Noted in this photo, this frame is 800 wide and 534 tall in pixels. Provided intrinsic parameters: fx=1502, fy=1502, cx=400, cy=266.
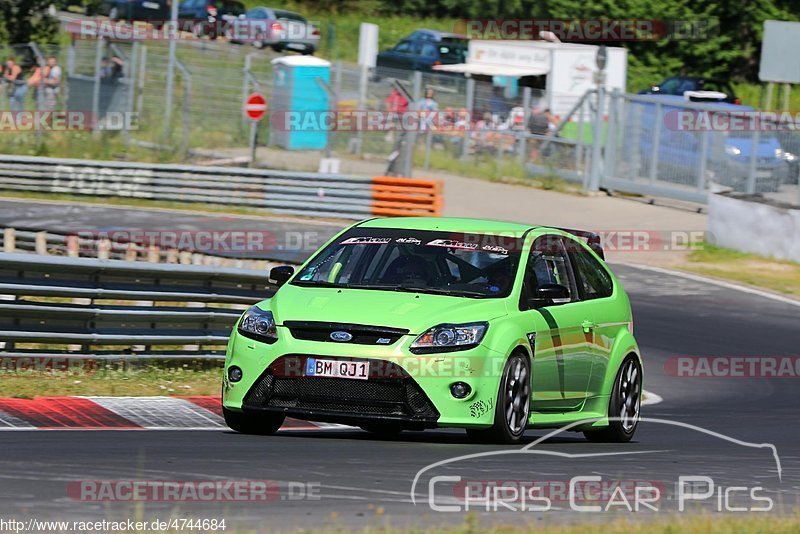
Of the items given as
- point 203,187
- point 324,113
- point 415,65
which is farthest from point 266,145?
point 415,65

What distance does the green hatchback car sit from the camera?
837 cm

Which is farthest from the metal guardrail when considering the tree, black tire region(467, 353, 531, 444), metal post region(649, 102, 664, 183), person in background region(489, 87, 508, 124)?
the tree

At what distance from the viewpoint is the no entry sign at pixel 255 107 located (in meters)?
31.7

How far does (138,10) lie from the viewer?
52.3 metres

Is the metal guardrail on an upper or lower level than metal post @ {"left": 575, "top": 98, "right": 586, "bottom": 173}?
lower

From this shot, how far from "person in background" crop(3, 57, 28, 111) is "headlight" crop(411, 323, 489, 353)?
2502 centimetres

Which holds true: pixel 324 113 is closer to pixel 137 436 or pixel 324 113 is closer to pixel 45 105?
pixel 45 105

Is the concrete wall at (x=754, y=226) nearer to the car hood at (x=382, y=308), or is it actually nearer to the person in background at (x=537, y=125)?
the person in background at (x=537, y=125)

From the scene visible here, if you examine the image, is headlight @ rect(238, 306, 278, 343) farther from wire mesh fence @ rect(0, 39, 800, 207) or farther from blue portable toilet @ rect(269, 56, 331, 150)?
blue portable toilet @ rect(269, 56, 331, 150)

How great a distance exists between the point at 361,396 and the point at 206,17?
44.2 m

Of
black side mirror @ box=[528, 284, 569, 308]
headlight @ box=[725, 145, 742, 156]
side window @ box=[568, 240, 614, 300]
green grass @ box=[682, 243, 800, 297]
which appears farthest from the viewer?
headlight @ box=[725, 145, 742, 156]

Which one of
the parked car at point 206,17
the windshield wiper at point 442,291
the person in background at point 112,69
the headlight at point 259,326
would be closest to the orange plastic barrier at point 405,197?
the person in background at point 112,69

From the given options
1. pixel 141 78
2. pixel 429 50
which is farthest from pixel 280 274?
pixel 429 50

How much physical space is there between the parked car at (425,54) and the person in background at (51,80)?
16.6m
